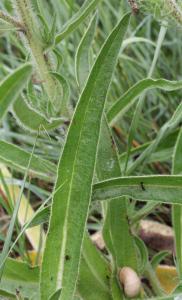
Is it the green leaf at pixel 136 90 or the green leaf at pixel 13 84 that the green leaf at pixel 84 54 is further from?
the green leaf at pixel 13 84

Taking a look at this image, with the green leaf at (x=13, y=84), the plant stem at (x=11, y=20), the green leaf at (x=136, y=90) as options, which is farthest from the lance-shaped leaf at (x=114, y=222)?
the green leaf at (x=13, y=84)

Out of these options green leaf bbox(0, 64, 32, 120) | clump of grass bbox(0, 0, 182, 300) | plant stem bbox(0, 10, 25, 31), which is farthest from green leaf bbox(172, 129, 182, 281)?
green leaf bbox(0, 64, 32, 120)

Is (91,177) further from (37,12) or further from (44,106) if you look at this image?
(37,12)

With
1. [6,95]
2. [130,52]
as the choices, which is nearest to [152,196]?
[6,95]

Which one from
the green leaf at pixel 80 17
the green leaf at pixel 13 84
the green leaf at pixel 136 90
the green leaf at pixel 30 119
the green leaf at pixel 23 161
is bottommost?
the green leaf at pixel 13 84

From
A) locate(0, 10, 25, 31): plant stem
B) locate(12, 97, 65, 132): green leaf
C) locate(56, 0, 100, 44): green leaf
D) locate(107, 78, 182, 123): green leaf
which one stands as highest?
locate(56, 0, 100, 44): green leaf

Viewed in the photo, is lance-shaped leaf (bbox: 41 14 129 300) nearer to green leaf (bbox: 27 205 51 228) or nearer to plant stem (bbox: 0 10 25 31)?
green leaf (bbox: 27 205 51 228)

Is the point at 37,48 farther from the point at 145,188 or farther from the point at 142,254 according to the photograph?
the point at 142,254
